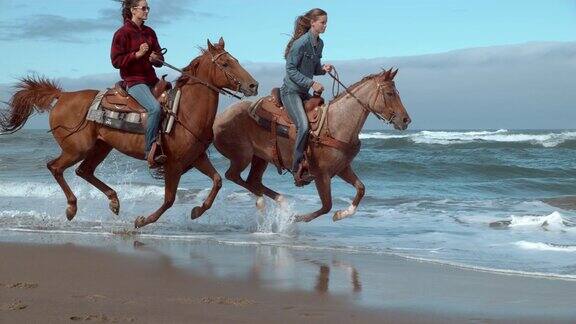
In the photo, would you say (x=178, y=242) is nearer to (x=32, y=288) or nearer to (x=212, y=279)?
(x=212, y=279)

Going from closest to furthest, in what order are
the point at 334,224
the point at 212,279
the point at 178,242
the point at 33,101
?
the point at 212,279 → the point at 178,242 → the point at 33,101 → the point at 334,224

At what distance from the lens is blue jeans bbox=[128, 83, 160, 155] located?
32.5 ft

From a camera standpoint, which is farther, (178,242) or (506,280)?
(178,242)

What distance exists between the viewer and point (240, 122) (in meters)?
11.2

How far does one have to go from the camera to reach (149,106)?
9961mm

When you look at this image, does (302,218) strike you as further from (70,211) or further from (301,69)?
(70,211)

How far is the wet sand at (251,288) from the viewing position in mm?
5625

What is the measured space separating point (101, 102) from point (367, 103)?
3.13 metres

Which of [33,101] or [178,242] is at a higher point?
[33,101]

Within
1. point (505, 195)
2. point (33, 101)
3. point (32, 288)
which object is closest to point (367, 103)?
point (33, 101)

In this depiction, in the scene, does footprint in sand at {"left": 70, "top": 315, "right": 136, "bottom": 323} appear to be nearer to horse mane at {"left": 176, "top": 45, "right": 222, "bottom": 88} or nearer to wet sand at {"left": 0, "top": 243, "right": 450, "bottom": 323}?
wet sand at {"left": 0, "top": 243, "right": 450, "bottom": 323}

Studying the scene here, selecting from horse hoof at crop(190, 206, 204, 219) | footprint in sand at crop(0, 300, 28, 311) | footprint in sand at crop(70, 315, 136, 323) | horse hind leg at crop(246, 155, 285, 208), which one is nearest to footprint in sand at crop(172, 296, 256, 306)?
footprint in sand at crop(70, 315, 136, 323)

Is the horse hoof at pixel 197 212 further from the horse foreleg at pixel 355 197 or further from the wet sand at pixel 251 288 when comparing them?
the horse foreleg at pixel 355 197

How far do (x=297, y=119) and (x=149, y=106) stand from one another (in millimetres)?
1765
